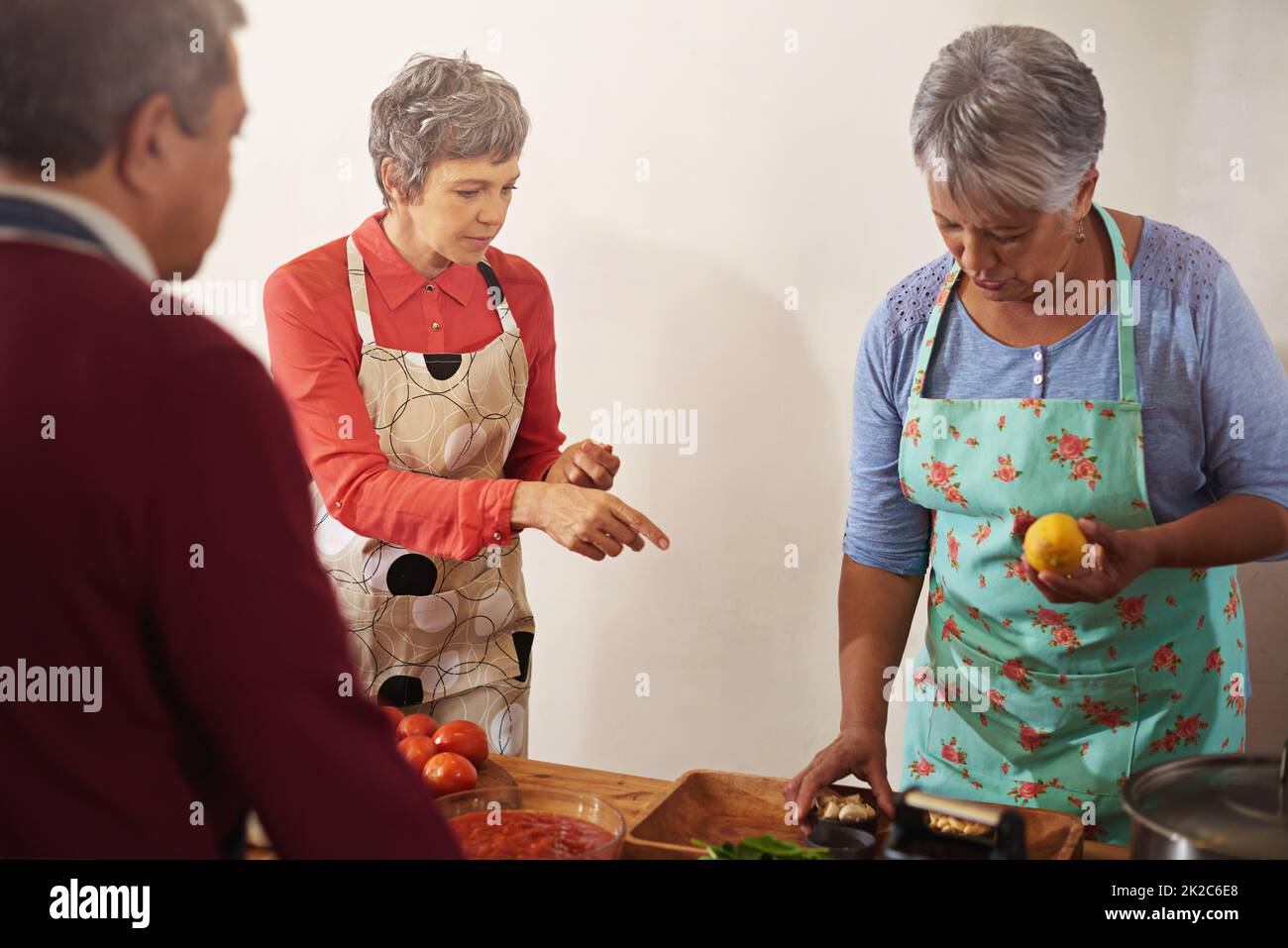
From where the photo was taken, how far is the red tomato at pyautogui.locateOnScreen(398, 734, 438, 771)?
1.54 m

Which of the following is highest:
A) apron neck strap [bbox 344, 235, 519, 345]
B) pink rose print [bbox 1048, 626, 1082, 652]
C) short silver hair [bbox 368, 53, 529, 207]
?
short silver hair [bbox 368, 53, 529, 207]

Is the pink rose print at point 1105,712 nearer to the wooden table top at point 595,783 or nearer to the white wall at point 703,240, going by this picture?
the wooden table top at point 595,783

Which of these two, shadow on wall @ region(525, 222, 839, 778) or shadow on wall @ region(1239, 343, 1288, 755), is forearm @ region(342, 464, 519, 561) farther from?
shadow on wall @ region(1239, 343, 1288, 755)

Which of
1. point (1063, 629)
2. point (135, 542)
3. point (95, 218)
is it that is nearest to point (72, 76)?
point (95, 218)

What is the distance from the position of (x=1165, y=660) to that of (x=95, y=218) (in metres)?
1.53

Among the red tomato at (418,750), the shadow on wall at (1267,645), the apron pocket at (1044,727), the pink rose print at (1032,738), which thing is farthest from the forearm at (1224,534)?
the red tomato at (418,750)

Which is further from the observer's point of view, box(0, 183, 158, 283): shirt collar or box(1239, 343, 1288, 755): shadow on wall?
box(1239, 343, 1288, 755): shadow on wall

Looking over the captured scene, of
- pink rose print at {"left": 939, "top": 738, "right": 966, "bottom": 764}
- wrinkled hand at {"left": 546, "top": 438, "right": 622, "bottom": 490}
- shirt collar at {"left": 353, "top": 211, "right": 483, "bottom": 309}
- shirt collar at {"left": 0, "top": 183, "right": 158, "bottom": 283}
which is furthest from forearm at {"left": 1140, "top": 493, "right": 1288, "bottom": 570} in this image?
shirt collar at {"left": 353, "top": 211, "right": 483, "bottom": 309}

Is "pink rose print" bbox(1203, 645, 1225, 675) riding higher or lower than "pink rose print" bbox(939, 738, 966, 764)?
higher

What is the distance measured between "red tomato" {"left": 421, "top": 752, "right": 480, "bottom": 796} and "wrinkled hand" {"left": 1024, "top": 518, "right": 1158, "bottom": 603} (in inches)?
31.6

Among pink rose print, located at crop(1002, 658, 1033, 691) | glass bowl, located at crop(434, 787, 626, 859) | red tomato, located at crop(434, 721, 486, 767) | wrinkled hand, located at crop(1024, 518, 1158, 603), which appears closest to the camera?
glass bowl, located at crop(434, 787, 626, 859)

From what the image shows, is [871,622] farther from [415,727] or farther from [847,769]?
[415,727]
